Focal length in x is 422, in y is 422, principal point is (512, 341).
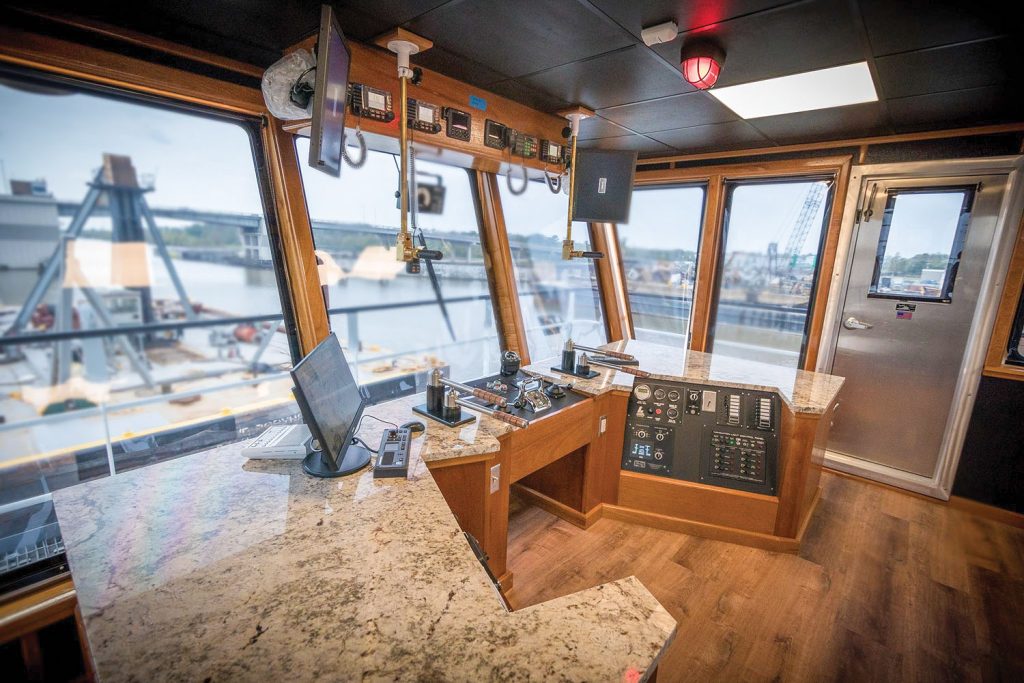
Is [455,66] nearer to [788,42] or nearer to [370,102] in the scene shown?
[370,102]

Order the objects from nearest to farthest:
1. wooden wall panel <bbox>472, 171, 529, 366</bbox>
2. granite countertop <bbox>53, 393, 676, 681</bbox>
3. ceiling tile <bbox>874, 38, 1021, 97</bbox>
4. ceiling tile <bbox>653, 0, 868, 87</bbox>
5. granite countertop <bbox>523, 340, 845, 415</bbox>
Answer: granite countertop <bbox>53, 393, 676, 681</bbox>
ceiling tile <bbox>653, 0, 868, 87</bbox>
ceiling tile <bbox>874, 38, 1021, 97</bbox>
granite countertop <bbox>523, 340, 845, 415</bbox>
wooden wall panel <bbox>472, 171, 529, 366</bbox>

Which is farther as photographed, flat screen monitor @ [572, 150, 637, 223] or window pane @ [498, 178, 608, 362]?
window pane @ [498, 178, 608, 362]

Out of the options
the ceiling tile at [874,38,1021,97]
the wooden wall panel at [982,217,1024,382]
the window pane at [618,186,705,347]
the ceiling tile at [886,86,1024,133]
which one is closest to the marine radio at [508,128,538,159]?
the window pane at [618,186,705,347]

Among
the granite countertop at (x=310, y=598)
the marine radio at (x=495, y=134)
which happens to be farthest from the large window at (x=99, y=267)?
the marine radio at (x=495, y=134)

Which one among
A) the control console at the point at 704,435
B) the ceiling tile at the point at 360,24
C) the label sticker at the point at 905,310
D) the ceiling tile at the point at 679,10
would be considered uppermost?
the ceiling tile at the point at 360,24

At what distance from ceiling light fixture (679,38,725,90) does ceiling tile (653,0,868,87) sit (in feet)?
0.10

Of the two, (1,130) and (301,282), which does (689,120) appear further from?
(1,130)

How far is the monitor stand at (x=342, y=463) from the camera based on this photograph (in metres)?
1.29

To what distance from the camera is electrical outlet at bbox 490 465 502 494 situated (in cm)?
166

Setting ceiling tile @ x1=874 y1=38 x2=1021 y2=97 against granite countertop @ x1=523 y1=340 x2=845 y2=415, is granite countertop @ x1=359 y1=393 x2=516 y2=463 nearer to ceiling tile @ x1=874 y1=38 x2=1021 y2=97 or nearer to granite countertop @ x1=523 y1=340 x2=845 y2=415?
granite countertop @ x1=523 y1=340 x2=845 y2=415

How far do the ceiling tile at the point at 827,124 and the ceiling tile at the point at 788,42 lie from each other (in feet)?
2.42

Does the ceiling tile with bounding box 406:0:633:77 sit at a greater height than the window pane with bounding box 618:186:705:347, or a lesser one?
greater

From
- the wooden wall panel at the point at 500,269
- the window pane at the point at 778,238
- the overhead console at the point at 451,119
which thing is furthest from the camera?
the window pane at the point at 778,238

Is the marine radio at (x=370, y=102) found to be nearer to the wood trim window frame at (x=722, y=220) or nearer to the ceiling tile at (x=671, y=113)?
the ceiling tile at (x=671, y=113)
